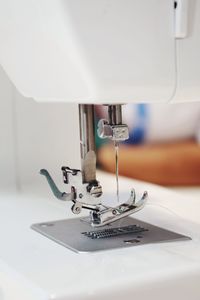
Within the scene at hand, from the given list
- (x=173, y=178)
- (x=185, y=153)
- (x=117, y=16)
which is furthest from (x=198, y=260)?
(x=185, y=153)

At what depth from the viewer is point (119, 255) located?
2.89ft

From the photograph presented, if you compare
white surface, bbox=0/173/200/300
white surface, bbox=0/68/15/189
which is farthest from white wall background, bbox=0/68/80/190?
white surface, bbox=0/173/200/300

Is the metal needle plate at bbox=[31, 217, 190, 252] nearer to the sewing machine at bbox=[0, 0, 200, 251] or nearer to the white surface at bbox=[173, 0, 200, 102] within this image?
the sewing machine at bbox=[0, 0, 200, 251]

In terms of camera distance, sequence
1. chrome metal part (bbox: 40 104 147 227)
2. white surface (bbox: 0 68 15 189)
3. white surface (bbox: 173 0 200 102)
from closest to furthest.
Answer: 1. white surface (bbox: 173 0 200 102)
2. chrome metal part (bbox: 40 104 147 227)
3. white surface (bbox: 0 68 15 189)

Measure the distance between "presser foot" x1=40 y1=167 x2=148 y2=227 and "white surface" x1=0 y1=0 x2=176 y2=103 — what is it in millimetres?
137

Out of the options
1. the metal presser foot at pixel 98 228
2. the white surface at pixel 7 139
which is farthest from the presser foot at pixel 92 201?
the white surface at pixel 7 139

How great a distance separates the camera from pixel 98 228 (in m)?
1.00

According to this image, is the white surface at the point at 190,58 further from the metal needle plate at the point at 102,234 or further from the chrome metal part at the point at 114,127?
the metal needle plate at the point at 102,234

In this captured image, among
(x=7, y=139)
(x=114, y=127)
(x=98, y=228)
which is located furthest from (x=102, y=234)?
(x=7, y=139)

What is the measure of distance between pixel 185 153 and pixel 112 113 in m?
1.12

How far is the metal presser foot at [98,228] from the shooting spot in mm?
945

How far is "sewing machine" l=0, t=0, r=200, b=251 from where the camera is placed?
0.81 m

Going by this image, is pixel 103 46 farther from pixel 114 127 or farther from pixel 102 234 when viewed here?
pixel 102 234

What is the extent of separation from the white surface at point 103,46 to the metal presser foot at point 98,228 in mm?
143
